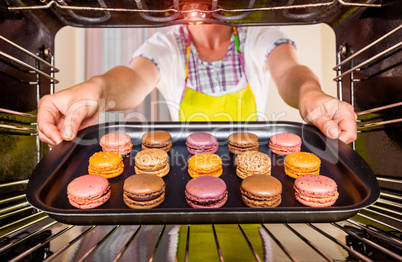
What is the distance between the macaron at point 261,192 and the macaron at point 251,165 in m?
0.10

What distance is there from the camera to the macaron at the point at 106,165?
98cm

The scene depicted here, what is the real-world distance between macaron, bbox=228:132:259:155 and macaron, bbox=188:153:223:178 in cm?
13

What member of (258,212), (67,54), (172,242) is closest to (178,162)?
(172,242)

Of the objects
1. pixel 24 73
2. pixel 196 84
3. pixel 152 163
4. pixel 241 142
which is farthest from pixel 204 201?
pixel 196 84

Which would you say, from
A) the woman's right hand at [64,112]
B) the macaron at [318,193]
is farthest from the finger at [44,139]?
A: the macaron at [318,193]

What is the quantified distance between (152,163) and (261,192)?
417mm

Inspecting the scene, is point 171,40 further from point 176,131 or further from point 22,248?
point 22,248

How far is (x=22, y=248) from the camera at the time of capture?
2.04 ft

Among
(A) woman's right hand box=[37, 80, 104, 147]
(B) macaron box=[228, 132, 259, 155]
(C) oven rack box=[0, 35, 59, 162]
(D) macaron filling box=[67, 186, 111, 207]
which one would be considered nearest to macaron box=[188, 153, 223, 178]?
(B) macaron box=[228, 132, 259, 155]

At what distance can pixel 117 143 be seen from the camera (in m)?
1.13

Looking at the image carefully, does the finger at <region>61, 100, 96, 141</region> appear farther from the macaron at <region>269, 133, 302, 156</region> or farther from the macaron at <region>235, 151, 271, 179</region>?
the macaron at <region>269, 133, 302, 156</region>

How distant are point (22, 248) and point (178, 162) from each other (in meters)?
0.62

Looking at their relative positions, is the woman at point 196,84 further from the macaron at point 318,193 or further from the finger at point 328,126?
the macaron at point 318,193

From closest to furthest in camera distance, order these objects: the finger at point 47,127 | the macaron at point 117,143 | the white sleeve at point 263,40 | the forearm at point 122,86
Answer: the finger at point 47,127 < the macaron at point 117,143 < the forearm at point 122,86 < the white sleeve at point 263,40
